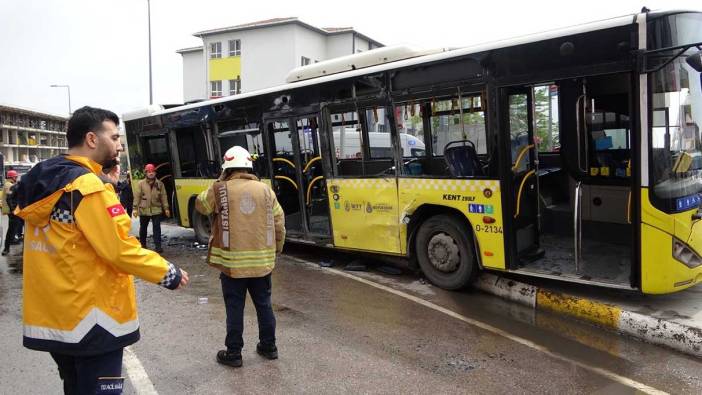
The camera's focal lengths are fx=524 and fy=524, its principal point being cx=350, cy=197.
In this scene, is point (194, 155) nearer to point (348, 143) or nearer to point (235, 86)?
point (348, 143)

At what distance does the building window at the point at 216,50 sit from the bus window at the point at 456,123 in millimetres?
39684

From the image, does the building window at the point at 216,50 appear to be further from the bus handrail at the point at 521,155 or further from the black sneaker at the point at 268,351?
the black sneaker at the point at 268,351

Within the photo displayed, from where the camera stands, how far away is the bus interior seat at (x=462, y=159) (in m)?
6.00

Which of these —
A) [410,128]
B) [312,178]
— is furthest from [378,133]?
[312,178]

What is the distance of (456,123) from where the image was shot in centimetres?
620

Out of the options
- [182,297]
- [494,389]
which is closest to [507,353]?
[494,389]

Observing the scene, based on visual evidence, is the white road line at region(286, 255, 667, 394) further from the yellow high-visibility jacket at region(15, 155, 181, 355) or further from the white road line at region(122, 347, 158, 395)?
the yellow high-visibility jacket at region(15, 155, 181, 355)

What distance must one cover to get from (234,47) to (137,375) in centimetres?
4133

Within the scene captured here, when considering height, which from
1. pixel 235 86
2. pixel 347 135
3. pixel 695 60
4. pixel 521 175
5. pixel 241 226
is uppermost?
pixel 235 86

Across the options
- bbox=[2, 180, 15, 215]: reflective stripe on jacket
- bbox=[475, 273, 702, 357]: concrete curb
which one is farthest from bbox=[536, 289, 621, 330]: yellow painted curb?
bbox=[2, 180, 15, 215]: reflective stripe on jacket

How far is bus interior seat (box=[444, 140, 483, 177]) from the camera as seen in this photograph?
6.00m

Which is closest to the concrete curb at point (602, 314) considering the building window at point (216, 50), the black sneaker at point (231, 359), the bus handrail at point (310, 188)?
the bus handrail at point (310, 188)

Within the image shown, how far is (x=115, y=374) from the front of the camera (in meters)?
2.45

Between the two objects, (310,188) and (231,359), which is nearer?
(231,359)
